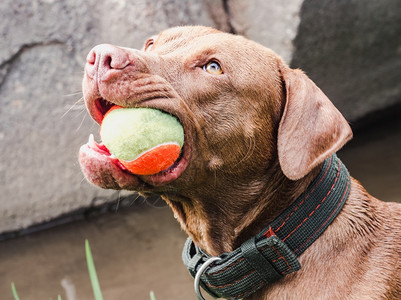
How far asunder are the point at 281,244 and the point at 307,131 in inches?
18.6

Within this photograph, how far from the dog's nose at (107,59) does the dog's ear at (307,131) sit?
721mm

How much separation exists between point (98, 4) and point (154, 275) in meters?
2.32

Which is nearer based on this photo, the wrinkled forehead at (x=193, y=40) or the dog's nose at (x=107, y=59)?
the dog's nose at (x=107, y=59)

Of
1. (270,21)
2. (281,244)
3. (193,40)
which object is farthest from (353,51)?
(281,244)

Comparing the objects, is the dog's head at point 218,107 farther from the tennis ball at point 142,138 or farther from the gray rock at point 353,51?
the gray rock at point 353,51

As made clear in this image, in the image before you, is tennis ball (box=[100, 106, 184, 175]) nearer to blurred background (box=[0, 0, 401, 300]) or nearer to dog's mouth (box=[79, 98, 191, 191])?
dog's mouth (box=[79, 98, 191, 191])

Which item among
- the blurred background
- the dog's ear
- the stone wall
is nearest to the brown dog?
the dog's ear

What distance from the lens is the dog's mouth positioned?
2133 millimetres

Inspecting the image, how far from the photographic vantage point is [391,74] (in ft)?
18.6

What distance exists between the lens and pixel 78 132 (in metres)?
4.73

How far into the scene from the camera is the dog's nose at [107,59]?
6.76 ft

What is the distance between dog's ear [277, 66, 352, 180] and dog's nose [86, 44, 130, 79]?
0.72 meters

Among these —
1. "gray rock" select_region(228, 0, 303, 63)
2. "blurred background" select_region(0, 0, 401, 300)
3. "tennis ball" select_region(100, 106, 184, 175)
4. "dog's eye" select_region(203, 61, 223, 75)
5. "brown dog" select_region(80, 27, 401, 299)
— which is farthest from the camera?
"gray rock" select_region(228, 0, 303, 63)

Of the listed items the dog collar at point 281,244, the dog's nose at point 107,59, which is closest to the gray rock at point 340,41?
the dog collar at point 281,244
